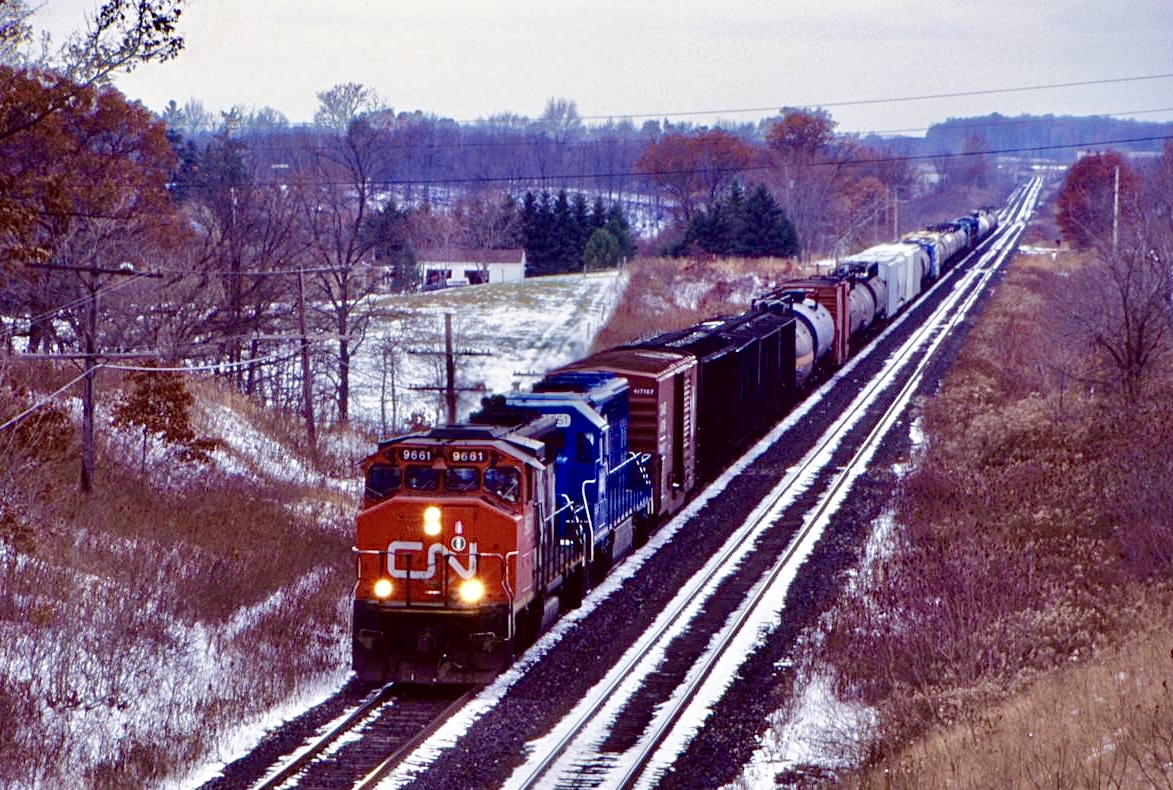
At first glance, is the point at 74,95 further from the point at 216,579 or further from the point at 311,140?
the point at 311,140

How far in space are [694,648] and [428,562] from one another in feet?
13.4

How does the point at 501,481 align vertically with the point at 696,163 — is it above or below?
below

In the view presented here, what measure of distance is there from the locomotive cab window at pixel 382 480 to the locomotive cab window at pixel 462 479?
A: 0.63 meters

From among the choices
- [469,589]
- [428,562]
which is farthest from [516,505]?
[428,562]

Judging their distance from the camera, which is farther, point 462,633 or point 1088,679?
point 462,633

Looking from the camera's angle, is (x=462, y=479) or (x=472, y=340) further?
(x=472, y=340)

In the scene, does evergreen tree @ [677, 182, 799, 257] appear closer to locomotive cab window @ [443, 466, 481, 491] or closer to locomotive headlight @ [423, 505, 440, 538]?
locomotive cab window @ [443, 466, 481, 491]

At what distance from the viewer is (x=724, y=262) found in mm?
90625

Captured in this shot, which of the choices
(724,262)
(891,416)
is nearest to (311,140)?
(724,262)

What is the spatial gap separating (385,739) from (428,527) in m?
2.88

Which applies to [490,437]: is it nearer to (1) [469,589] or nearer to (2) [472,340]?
(1) [469,589]

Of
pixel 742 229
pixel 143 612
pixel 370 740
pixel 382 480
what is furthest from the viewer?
pixel 742 229

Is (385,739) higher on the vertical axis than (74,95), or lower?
lower

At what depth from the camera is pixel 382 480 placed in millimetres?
17062
